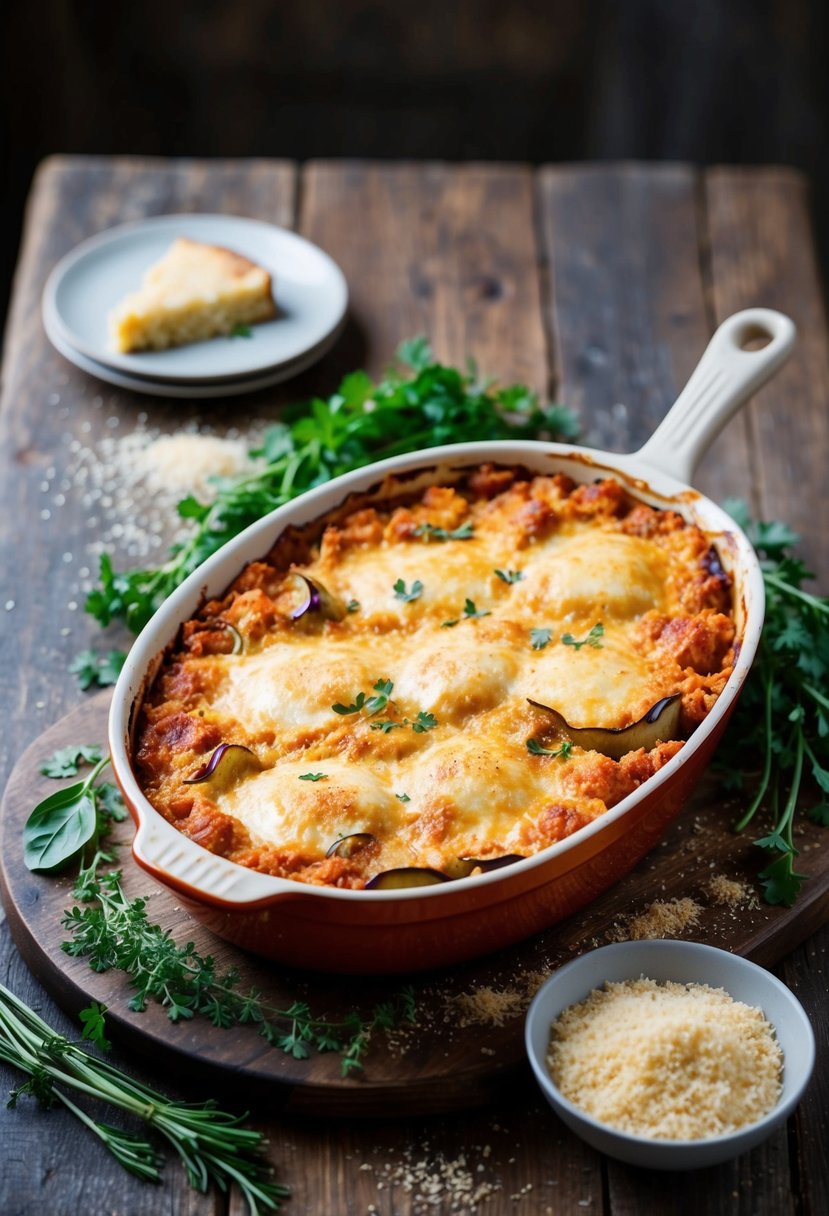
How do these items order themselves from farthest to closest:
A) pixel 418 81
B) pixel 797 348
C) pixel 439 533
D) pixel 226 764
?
pixel 418 81 < pixel 797 348 < pixel 439 533 < pixel 226 764

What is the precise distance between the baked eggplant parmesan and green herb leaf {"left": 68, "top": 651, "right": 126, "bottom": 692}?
419 mm

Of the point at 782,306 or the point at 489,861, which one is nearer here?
the point at 489,861

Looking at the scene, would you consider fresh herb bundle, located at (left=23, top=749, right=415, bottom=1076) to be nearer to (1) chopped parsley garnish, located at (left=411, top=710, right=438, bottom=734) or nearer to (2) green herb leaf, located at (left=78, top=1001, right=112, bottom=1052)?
(2) green herb leaf, located at (left=78, top=1001, right=112, bottom=1052)

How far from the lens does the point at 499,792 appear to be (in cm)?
228

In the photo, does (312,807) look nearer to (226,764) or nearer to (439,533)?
(226,764)

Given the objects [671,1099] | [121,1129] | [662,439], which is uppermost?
[662,439]

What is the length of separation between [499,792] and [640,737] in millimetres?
A: 272

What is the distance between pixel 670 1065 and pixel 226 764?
33.4 inches

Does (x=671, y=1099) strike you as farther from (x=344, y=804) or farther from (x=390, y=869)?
(x=344, y=804)

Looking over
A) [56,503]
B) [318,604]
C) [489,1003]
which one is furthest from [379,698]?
[56,503]

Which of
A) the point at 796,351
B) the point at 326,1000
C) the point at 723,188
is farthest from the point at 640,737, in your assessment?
the point at 723,188

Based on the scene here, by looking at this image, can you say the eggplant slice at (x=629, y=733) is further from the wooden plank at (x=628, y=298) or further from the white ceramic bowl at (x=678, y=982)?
the wooden plank at (x=628, y=298)

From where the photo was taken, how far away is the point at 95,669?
2998mm

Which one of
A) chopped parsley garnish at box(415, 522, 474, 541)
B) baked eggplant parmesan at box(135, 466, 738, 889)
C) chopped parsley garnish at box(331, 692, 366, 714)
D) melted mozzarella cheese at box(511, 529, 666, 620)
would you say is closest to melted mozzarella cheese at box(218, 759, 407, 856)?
baked eggplant parmesan at box(135, 466, 738, 889)
